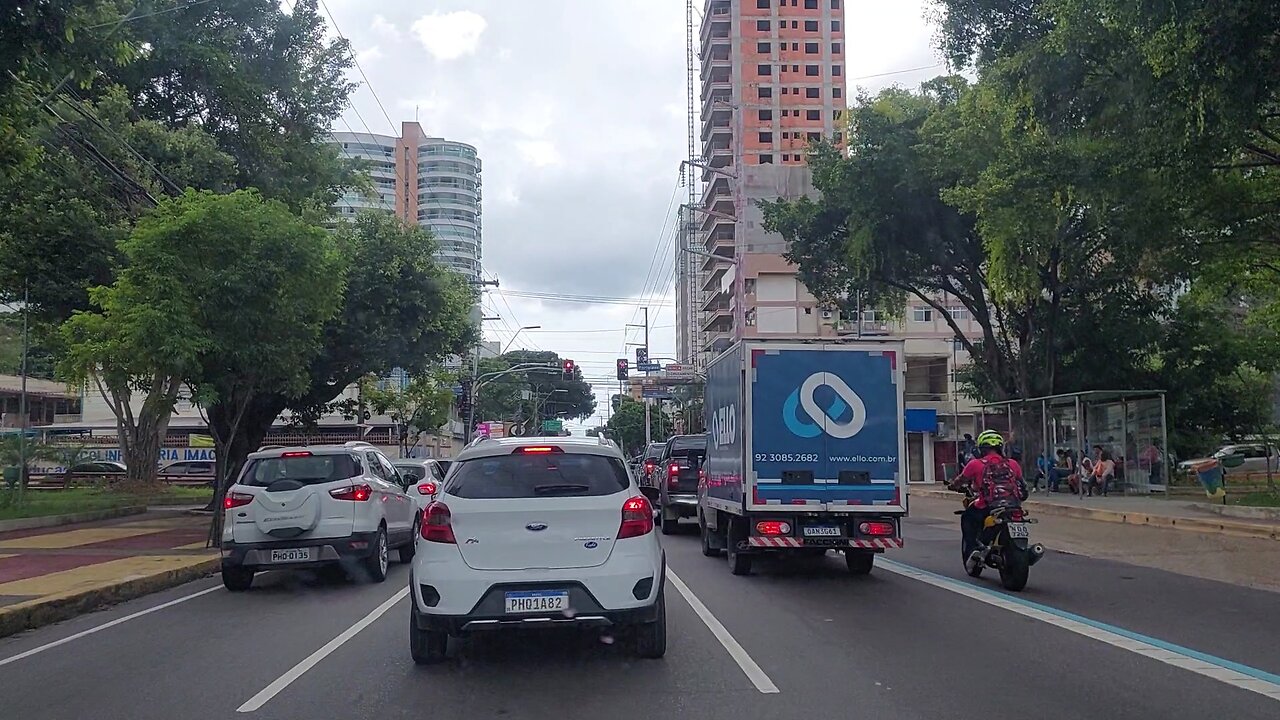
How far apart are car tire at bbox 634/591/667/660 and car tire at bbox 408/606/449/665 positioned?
1431mm

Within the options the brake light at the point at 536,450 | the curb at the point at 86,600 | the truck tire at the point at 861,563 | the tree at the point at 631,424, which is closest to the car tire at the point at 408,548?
the curb at the point at 86,600

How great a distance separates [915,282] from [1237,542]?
17906mm

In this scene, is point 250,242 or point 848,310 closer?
point 250,242

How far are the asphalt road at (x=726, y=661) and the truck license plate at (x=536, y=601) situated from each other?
1.65 feet

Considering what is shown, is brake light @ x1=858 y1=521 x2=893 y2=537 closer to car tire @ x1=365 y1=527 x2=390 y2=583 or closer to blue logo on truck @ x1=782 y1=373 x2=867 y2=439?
blue logo on truck @ x1=782 y1=373 x2=867 y2=439

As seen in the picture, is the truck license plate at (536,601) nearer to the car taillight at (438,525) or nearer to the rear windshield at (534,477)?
the car taillight at (438,525)

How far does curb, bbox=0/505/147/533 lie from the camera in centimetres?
2078

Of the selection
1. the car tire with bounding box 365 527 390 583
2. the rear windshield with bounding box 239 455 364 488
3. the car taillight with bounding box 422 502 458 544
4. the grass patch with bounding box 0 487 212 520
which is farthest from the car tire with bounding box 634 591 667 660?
the grass patch with bounding box 0 487 212 520

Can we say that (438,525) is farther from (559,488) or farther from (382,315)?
(382,315)

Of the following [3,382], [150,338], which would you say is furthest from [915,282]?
[3,382]

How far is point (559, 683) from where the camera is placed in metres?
7.21

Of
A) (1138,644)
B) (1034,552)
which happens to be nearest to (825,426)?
(1034,552)

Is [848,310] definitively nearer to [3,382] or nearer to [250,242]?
[250,242]

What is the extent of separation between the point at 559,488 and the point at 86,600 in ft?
21.9
